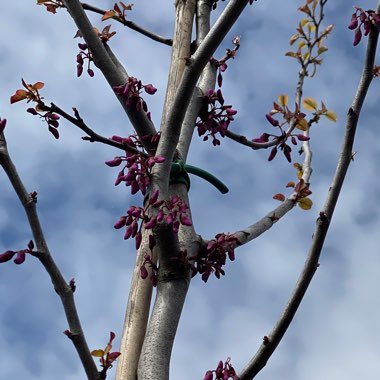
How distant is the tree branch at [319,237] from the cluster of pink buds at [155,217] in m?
0.48

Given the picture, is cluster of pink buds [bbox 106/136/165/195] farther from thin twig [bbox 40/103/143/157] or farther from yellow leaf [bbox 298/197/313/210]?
yellow leaf [bbox 298/197/313/210]

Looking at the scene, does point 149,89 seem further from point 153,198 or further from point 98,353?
point 98,353

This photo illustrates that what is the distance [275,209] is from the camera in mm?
3441

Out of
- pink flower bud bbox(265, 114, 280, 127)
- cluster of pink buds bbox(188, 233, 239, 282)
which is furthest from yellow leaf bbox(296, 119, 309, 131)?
cluster of pink buds bbox(188, 233, 239, 282)

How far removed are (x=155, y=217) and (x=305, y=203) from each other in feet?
4.13

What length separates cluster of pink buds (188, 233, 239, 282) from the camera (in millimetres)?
2865

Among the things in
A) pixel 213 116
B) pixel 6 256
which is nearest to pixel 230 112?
pixel 213 116

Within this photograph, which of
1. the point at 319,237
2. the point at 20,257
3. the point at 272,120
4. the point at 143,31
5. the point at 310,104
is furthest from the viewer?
the point at 143,31

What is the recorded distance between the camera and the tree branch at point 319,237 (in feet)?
8.29

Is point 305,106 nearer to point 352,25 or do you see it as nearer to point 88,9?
point 352,25

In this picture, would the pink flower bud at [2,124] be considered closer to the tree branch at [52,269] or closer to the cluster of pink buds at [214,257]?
the tree branch at [52,269]

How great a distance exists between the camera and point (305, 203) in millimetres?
3627

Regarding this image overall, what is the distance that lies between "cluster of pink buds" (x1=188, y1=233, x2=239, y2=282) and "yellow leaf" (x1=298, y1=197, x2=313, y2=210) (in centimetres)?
82

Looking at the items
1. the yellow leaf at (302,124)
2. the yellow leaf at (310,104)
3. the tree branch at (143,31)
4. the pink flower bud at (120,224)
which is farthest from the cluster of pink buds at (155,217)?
the tree branch at (143,31)
